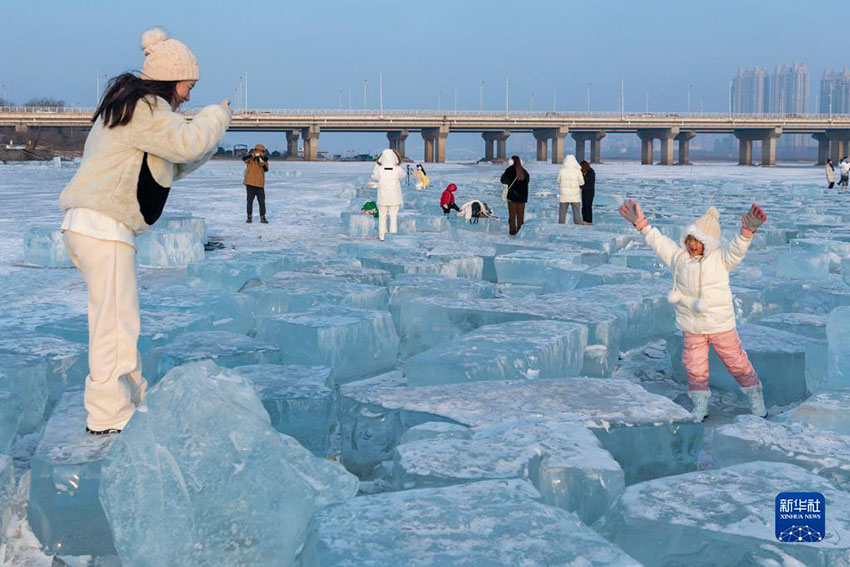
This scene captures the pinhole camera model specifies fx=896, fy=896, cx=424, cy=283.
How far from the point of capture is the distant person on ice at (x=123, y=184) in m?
3.35

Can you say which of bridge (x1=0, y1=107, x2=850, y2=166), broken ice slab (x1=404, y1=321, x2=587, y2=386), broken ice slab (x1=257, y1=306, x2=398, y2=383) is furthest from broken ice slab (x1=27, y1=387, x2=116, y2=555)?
bridge (x1=0, y1=107, x2=850, y2=166)

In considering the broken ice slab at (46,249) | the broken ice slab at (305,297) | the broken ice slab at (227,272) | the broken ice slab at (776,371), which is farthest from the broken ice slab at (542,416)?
the broken ice slab at (46,249)

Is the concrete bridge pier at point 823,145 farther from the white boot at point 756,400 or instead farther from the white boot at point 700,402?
the white boot at point 700,402

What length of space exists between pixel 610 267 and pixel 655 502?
5.85 metres

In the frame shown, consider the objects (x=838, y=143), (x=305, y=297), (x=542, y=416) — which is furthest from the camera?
(x=838, y=143)

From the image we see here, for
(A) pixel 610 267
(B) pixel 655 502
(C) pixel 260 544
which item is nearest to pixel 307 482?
(C) pixel 260 544

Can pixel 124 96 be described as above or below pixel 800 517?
above

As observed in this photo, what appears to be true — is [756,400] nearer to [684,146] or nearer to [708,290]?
[708,290]

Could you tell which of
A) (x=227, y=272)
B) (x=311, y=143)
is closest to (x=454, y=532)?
(x=227, y=272)

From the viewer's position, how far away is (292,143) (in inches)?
3607

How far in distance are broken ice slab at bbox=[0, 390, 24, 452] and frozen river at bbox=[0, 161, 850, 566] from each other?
12 mm

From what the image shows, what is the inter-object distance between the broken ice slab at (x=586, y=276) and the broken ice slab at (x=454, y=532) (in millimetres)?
5426

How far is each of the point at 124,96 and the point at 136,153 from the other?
0.70ft

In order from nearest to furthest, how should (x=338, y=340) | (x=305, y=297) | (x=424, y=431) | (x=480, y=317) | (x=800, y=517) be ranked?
(x=800, y=517)
(x=424, y=431)
(x=338, y=340)
(x=480, y=317)
(x=305, y=297)
